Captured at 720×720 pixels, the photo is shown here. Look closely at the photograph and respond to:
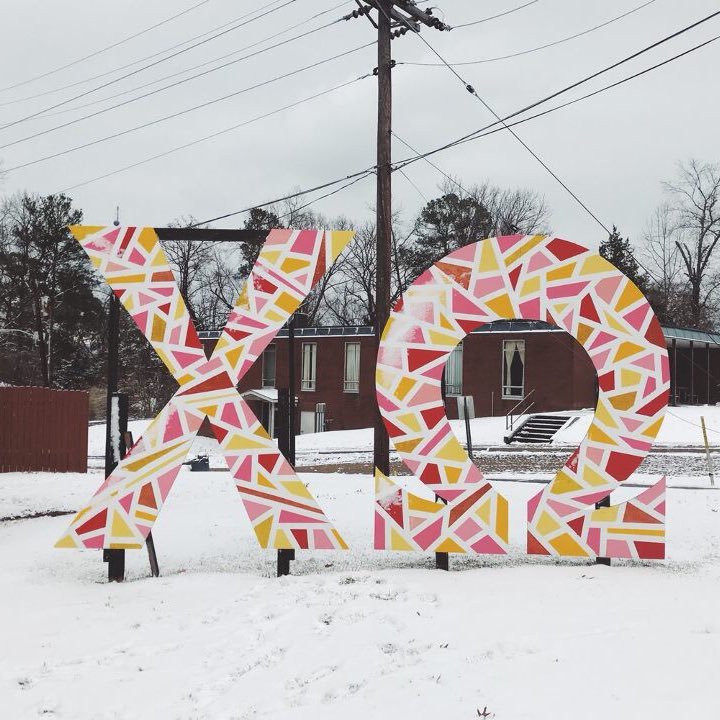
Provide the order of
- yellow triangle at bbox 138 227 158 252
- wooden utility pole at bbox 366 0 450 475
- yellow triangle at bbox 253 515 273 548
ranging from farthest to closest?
wooden utility pole at bbox 366 0 450 475 → yellow triangle at bbox 138 227 158 252 → yellow triangle at bbox 253 515 273 548

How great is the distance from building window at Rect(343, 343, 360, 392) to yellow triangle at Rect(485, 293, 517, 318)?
25877mm

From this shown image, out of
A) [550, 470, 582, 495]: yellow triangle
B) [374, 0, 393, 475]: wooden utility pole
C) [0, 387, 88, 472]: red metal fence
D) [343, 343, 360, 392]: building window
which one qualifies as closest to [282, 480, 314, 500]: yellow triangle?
[550, 470, 582, 495]: yellow triangle

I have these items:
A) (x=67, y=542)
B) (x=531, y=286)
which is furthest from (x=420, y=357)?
(x=67, y=542)

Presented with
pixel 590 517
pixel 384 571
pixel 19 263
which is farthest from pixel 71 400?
pixel 19 263

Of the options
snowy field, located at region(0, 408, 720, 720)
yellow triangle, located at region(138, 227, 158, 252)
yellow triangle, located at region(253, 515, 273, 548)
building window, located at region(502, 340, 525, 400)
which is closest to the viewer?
snowy field, located at region(0, 408, 720, 720)

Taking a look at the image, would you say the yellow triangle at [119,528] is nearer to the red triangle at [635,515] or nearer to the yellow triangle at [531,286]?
the yellow triangle at [531,286]

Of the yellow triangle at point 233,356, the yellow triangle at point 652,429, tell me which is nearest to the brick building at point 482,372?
the yellow triangle at point 233,356

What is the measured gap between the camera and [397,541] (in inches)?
267

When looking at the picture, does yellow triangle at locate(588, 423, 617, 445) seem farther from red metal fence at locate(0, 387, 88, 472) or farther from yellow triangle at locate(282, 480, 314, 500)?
red metal fence at locate(0, 387, 88, 472)

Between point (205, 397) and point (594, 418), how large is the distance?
3.68m

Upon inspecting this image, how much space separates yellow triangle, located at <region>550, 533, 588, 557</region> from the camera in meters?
6.72

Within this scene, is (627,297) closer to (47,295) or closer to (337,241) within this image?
(337,241)

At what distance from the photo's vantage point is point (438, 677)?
→ 4230mm

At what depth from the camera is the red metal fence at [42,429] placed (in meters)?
16.7
